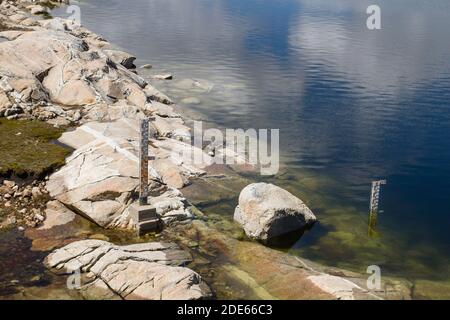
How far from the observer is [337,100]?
5656 centimetres

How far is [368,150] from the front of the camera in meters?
42.2

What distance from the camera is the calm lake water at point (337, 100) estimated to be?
1147 inches

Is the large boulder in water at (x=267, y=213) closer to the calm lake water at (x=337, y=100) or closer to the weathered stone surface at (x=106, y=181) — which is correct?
the calm lake water at (x=337, y=100)

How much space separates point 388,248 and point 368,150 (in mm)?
16306

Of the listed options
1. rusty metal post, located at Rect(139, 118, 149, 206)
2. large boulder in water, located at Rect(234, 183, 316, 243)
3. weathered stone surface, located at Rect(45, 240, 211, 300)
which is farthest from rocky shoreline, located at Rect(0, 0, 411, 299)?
rusty metal post, located at Rect(139, 118, 149, 206)

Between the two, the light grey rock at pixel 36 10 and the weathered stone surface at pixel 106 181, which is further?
the light grey rock at pixel 36 10

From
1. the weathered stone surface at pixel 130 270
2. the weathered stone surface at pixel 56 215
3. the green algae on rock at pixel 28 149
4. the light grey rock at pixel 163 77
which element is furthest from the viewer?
the light grey rock at pixel 163 77

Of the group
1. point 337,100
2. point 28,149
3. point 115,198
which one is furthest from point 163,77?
point 115,198

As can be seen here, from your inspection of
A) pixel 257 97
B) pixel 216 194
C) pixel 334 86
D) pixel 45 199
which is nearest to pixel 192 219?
pixel 216 194

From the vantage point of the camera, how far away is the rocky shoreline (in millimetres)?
19703

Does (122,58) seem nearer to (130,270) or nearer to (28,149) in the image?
(28,149)

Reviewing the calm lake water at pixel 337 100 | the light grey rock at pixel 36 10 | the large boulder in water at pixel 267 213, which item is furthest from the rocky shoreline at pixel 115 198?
the light grey rock at pixel 36 10

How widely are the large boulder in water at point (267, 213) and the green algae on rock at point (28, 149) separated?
11073 millimetres

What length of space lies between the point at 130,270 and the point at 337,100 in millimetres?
42232
